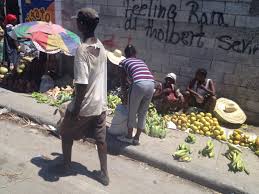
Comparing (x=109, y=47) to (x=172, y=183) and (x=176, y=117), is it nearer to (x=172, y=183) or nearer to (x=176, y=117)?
(x=176, y=117)

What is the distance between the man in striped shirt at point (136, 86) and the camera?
5.28 metres

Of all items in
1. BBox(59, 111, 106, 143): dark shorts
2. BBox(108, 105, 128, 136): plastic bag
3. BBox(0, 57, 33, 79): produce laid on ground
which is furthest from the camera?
BBox(0, 57, 33, 79): produce laid on ground

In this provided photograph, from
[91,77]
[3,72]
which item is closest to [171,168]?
[91,77]

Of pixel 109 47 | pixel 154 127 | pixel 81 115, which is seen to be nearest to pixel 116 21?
pixel 109 47

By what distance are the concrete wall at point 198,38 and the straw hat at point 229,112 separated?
0.64 ft

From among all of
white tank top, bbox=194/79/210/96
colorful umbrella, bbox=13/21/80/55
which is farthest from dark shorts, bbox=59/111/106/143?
colorful umbrella, bbox=13/21/80/55

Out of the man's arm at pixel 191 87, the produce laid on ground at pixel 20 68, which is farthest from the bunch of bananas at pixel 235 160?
the produce laid on ground at pixel 20 68

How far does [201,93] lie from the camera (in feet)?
24.3

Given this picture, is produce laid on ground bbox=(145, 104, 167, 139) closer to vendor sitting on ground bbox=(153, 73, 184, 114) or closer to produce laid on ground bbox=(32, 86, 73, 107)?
vendor sitting on ground bbox=(153, 73, 184, 114)

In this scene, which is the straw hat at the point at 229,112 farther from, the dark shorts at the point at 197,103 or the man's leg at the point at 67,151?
the man's leg at the point at 67,151

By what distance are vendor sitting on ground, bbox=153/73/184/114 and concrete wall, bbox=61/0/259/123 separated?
54 centimetres

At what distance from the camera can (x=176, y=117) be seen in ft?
23.3

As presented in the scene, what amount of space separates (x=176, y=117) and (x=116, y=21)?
2.93 m

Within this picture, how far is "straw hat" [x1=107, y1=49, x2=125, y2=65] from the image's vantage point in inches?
321
